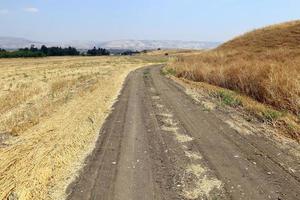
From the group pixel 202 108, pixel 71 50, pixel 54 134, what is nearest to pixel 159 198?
pixel 54 134

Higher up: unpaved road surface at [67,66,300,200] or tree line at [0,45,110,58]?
unpaved road surface at [67,66,300,200]

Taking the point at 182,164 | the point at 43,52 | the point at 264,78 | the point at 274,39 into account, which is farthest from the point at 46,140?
the point at 43,52

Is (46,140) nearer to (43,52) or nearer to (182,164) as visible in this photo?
(182,164)

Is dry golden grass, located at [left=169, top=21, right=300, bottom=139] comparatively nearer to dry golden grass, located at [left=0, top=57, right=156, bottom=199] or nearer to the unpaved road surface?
the unpaved road surface

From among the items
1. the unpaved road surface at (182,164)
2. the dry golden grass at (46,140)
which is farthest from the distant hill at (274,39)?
the unpaved road surface at (182,164)

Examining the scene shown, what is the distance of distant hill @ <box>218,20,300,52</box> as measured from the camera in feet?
135

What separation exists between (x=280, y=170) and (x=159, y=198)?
2728mm

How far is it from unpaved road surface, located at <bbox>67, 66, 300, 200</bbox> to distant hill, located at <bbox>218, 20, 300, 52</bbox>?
29.7 m

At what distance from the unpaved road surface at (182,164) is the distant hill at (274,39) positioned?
2972 centimetres

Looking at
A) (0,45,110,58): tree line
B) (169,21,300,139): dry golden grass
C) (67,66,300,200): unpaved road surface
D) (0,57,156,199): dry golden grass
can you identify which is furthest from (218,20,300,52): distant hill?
(0,45,110,58): tree line

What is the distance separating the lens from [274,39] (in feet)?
149

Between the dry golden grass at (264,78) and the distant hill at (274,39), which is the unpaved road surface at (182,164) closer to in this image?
the dry golden grass at (264,78)

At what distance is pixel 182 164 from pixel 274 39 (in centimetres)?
4035

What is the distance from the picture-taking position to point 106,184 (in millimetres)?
7184
